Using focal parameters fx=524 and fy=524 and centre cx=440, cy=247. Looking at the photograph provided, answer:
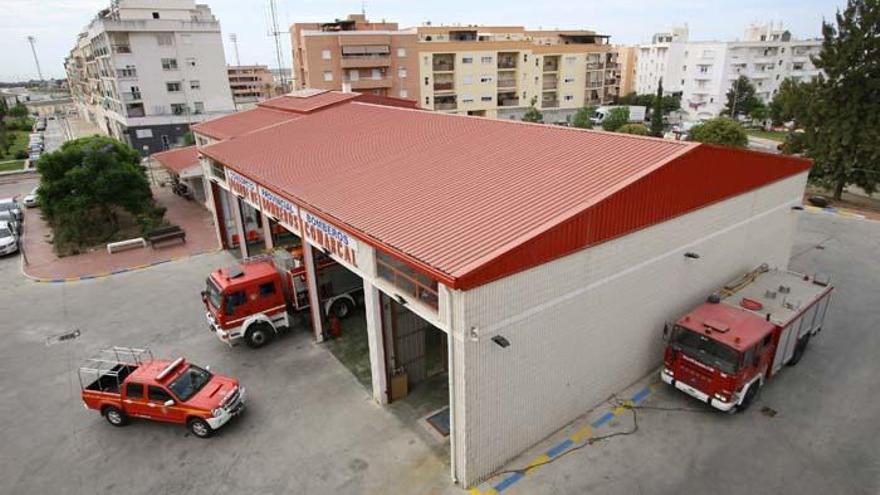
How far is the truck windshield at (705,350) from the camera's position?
39.6 ft

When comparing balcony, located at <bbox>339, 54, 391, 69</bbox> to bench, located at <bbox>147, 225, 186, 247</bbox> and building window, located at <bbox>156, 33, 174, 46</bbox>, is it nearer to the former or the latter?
building window, located at <bbox>156, 33, 174, 46</bbox>

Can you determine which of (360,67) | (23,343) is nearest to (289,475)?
(23,343)

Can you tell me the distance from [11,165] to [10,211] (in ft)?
88.5

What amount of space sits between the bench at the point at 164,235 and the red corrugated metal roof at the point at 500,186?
9.73 m

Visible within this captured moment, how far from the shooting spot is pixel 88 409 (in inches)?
562

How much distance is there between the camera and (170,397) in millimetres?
12758

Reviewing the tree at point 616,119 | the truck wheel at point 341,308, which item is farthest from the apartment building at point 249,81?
the truck wheel at point 341,308

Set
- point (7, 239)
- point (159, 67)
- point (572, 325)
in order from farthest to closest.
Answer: point (159, 67) → point (7, 239) → point (572, 325)

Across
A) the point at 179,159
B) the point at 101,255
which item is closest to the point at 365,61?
the point at 179,159

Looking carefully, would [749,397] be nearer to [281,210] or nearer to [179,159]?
[281,210]

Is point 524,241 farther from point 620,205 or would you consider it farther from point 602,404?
point 602,404

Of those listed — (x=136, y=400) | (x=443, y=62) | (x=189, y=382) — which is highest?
(x=443, y=62)

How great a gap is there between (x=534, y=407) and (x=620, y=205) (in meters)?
4.90

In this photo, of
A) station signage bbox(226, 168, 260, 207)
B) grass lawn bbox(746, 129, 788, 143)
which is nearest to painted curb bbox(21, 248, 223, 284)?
station signage bbox(226, 168, 260, 207)
